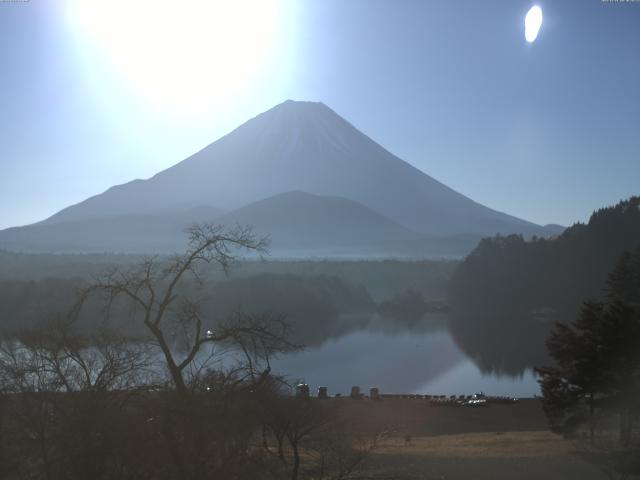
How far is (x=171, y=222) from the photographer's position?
68250 mm

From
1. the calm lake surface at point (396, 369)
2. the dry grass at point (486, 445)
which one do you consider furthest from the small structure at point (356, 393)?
the dry grass at point (486, 445)

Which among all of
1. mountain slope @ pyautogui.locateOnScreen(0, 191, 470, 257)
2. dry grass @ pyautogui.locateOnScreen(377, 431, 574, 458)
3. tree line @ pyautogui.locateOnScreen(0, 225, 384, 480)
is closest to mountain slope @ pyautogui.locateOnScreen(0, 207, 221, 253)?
mountain slope @ pyautogui.locateOnScreen(0, 191, 470, 257)

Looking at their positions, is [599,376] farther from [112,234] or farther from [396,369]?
[112,234]

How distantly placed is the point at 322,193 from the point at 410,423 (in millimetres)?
76288

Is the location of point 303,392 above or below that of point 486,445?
above

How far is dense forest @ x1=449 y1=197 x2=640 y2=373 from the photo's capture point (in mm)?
31844

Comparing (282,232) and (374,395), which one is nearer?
(374,395)

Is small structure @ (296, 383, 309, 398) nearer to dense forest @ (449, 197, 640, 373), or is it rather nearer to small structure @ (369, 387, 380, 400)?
small structure @ (369, 387, 380, 400)

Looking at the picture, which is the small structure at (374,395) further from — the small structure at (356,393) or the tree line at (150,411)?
the tree line at (150,411)

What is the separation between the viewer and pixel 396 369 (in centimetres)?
1834

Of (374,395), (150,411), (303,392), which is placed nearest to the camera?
(150,411)

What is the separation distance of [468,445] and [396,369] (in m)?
9.39

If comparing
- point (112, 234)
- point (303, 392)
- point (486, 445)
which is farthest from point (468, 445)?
point (112, 234)

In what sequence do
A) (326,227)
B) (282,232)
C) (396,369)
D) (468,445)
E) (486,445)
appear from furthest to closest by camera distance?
(326,227) < (282,232) < (396,369) < (468,445) < (486,445)
